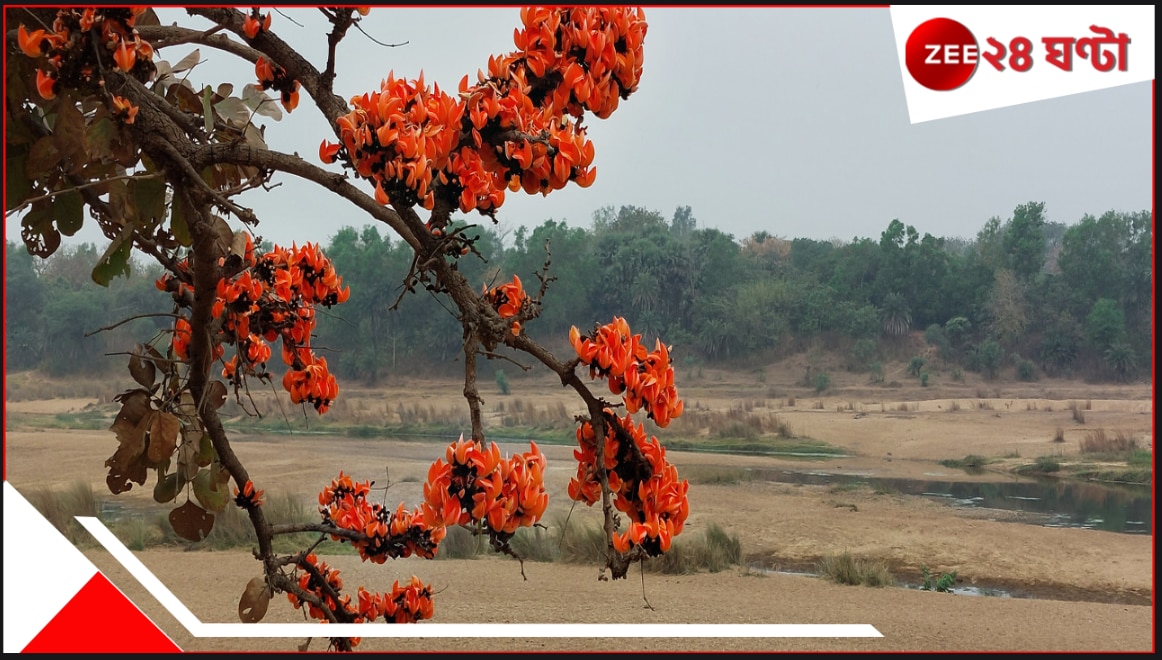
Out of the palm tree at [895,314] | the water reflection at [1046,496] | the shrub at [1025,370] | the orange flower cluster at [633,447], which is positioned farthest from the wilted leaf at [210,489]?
the shrub at [1025,370]

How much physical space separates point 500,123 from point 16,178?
2.63 ft

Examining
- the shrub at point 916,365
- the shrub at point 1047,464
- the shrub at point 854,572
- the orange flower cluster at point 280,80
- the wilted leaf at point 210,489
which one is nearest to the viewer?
the orange flower cluster at point 280,80

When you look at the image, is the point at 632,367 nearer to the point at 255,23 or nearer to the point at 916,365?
the point at 255,23

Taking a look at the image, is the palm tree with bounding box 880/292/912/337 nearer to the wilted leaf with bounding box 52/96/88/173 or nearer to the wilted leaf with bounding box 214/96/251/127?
the wilted leaf with bounding box 214/96/251/127

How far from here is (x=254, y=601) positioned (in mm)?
1354

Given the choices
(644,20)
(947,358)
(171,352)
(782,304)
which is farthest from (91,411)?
(644,20)

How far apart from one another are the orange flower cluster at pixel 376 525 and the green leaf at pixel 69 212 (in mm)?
543

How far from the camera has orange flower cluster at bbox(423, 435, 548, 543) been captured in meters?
0.65

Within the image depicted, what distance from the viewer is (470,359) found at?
0.72 m

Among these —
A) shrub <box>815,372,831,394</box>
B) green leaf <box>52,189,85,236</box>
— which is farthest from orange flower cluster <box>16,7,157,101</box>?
shrub <box>815,372,831,394</box>

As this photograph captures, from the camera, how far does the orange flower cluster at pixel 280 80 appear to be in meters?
1.12

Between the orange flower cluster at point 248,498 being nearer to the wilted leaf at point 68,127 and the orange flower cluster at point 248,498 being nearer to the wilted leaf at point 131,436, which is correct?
the wilted leaf at point 131,436

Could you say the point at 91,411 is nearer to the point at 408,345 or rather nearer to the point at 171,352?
the point at 408,345

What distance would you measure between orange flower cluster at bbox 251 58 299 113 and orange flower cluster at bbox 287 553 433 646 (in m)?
0.71
